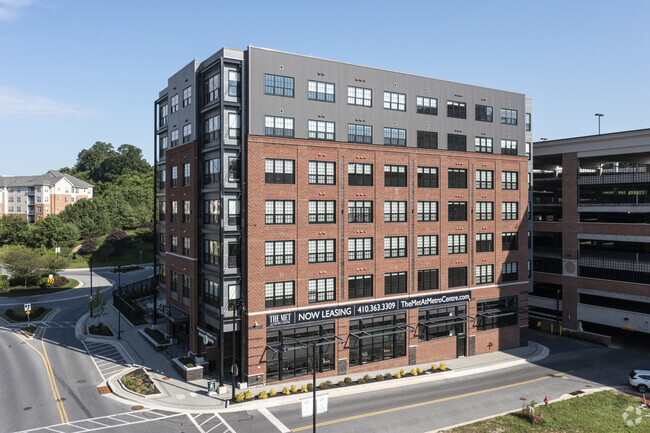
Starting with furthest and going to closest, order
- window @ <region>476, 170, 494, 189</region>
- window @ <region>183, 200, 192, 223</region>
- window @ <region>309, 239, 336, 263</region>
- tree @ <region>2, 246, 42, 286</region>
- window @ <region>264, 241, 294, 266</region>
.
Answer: tree @ <region>2, 246, 42, 286</region> < window @ <region>476, 170, 494, 189</region> < window @ <region>183, 200, 192, 223</region> < window @ <region>309, 239, 336, 263</region> < window @ <region>264, 241, 294, 266</region>

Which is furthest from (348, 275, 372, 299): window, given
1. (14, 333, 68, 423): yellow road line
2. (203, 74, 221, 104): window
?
(14, 333, 68, 423): yellow road line

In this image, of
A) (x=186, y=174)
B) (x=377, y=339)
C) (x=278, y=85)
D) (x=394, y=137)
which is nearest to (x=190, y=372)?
(x=377, y=339)

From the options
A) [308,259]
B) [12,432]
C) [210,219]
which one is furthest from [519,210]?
[12,432]

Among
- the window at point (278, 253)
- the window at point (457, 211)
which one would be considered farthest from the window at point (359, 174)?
the window at point (457, 211)

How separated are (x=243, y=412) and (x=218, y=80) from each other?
82.9 feet

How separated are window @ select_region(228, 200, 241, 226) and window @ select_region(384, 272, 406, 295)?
14330mm

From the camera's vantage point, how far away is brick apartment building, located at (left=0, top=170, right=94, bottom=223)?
132750mm

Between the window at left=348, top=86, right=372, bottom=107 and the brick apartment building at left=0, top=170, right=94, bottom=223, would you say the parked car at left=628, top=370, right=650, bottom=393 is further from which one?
the brick apartment building at left=0, top=170, right=94, bottom=223

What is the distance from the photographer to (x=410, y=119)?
142 feet

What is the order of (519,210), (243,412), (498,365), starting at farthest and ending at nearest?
(519,210)
(498,365)
(243,412)

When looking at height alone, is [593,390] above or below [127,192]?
below

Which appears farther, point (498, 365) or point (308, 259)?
point (498, 365)

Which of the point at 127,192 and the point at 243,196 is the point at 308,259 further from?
the point at 127,192

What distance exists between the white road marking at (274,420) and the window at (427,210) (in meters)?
22.0
